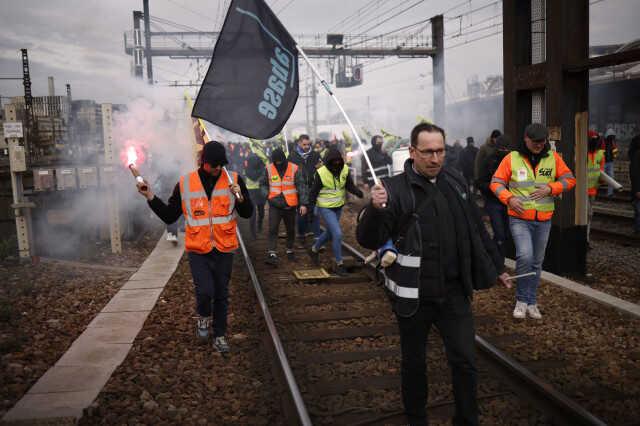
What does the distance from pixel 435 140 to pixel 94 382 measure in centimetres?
377

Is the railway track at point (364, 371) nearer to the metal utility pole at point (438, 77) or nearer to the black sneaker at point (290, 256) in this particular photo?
the black sneaker at point (290, 256)

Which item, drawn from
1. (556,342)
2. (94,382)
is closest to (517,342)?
(556,342)

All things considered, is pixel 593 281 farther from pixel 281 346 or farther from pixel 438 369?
pixel 281 346

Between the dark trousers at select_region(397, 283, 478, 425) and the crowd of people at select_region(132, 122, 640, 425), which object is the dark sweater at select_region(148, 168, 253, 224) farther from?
the dark trousers at select_region(397, 283, 478, 425)

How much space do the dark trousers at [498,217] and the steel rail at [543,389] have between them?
142 inches

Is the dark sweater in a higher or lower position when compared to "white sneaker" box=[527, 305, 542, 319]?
higher

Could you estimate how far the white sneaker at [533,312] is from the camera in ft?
22.9

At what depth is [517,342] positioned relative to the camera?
6273 millimetres

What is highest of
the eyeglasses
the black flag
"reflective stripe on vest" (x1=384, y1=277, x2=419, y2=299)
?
the black flag

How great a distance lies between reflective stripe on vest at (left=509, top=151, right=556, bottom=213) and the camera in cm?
659

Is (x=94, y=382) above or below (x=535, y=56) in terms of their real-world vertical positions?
below

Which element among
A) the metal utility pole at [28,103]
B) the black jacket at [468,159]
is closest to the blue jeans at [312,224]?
the metal utility pole at [28,103]

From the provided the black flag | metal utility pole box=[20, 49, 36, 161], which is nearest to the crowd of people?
the black flag

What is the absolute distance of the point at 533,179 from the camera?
6609mm
